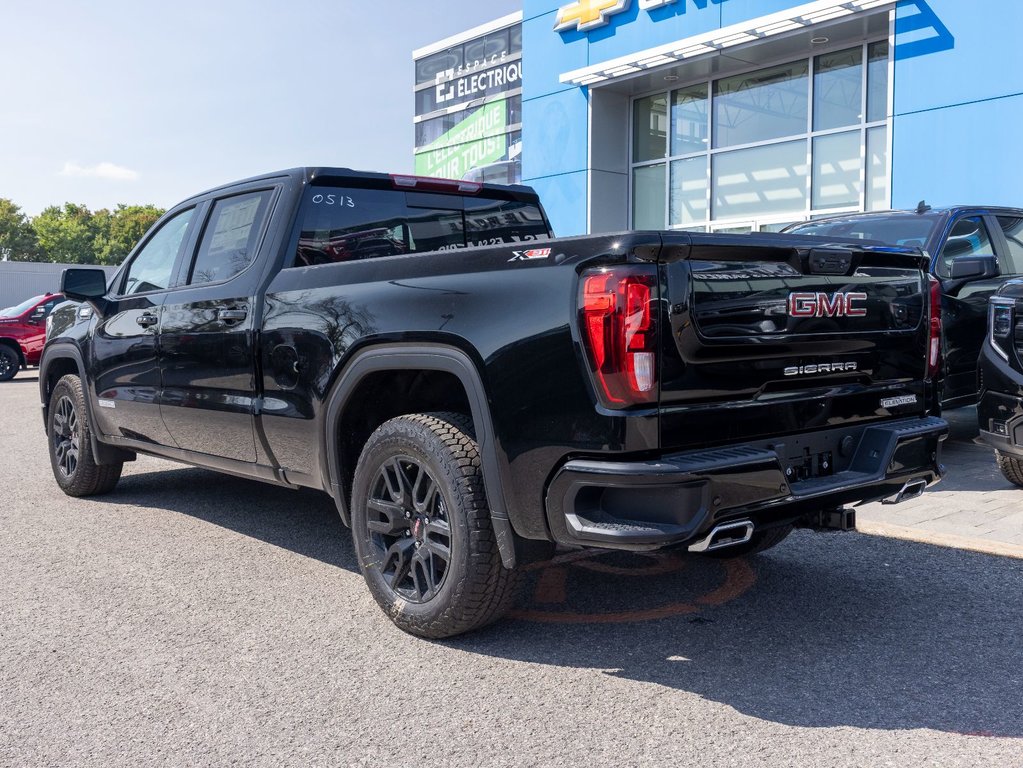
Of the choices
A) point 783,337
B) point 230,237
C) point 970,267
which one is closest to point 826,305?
point 783,337

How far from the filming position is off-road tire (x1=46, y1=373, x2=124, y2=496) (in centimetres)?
631

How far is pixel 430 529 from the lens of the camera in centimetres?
369

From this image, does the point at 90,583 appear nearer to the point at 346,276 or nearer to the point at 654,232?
the point at 346,276

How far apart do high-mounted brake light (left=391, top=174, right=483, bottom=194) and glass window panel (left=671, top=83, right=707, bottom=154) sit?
1251cm

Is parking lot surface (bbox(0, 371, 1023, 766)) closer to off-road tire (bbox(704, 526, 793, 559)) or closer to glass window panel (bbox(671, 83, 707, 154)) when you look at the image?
off-road tire (bbox(704, 526, 793, 559))

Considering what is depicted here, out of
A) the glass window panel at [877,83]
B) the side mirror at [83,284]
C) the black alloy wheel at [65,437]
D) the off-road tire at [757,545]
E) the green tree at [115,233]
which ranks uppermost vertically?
the green tree at [115,233]

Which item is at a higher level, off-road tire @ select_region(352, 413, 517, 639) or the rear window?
the rear window

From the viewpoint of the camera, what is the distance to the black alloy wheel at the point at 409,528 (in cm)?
369

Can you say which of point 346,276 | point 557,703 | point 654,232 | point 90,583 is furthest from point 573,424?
point 90,583

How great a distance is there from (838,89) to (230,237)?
39.9 feet

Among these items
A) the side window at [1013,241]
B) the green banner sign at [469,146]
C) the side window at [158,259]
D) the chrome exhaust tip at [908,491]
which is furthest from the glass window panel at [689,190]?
the chrome exhaust tip at [908,491]

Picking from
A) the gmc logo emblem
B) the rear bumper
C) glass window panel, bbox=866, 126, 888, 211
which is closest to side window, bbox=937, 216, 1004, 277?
the gmc logo emblem

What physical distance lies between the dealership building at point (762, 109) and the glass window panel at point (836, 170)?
0.02 m

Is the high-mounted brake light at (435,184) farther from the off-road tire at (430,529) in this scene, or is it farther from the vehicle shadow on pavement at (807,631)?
the vehicle shadow on pavement at (807,631)
